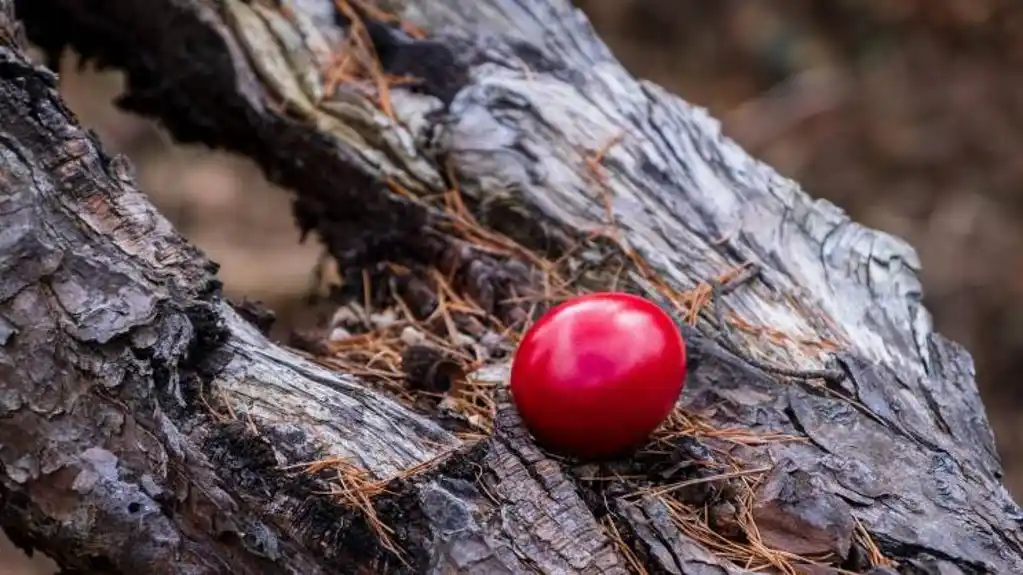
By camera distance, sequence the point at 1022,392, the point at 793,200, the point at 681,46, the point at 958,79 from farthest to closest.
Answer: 1. the point at 681,46
2. the point at 958,79
3. the point at 1022,392
4. the point at 793,200

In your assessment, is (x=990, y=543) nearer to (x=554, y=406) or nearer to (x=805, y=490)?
(x=805, y=490)

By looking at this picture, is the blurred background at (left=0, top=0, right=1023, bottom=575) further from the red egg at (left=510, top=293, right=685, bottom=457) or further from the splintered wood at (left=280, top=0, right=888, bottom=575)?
the red egg at (left=510, top=293, right=685, bottom=457)

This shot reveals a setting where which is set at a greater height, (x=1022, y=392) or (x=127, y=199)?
(x=1022, y=392)

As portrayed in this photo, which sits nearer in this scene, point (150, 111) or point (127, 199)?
point (127, 199)

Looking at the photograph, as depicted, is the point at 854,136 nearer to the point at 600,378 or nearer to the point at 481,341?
the point at 481,341

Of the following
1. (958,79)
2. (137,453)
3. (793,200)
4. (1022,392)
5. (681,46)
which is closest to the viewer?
(137,453)

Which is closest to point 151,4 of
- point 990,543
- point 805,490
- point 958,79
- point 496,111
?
point 496,111

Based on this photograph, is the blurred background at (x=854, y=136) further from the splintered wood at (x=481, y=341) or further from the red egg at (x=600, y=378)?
the red egg at (x=600, y=378)
